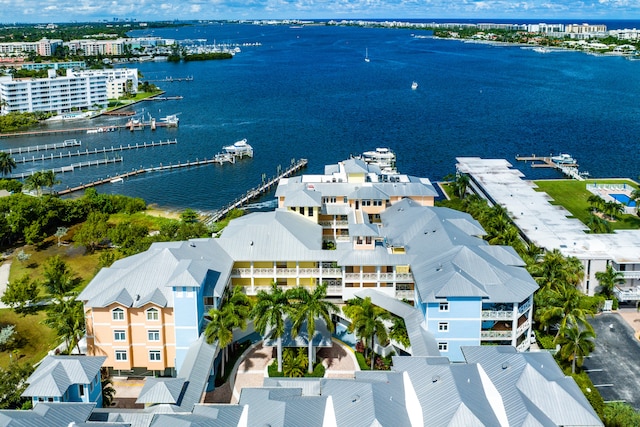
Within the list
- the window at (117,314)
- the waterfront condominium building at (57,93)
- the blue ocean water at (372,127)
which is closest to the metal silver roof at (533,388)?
the window at (117,314)

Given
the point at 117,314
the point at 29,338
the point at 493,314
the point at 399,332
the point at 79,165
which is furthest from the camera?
the point at 79,165

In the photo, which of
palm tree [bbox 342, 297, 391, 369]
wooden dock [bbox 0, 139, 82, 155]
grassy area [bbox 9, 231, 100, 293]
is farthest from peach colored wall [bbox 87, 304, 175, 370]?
wooden dock [bbox 0, 139, 82, 155]

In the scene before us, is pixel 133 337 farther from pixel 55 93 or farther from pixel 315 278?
pixel 55 93

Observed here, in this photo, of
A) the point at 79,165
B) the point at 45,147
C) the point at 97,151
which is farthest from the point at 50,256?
the point at 45,147

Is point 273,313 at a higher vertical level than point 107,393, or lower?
higher

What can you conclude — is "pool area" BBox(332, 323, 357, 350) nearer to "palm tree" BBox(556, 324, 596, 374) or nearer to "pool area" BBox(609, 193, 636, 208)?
"palm tree" BBox(556, 324, 596, 374)

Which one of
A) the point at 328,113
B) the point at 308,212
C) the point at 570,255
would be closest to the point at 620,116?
the point at 328,113

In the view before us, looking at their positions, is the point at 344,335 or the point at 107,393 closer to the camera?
the point at 107,393

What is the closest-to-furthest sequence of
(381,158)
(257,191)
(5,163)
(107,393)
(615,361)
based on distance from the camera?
(107,393)
(615,361)
(257,191)
(5,163)
(381,158)
